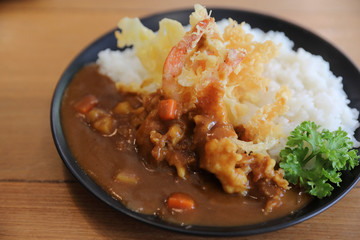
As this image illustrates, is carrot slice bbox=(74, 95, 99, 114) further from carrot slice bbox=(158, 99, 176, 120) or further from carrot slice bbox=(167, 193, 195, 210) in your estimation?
carrot slice bbox=(167, 193, 195, 210)

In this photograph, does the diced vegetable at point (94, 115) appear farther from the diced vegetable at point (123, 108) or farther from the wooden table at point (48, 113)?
the wooden table at point (48, 113)

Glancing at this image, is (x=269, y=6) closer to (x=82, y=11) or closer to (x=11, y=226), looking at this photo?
(x=82, y=11)

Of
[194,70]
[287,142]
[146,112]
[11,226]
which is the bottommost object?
[11,226]

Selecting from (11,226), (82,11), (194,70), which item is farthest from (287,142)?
(82,11)

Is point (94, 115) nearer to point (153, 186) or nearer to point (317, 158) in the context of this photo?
point (153, 186)

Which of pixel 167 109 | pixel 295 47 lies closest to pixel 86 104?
pixel 167 109
